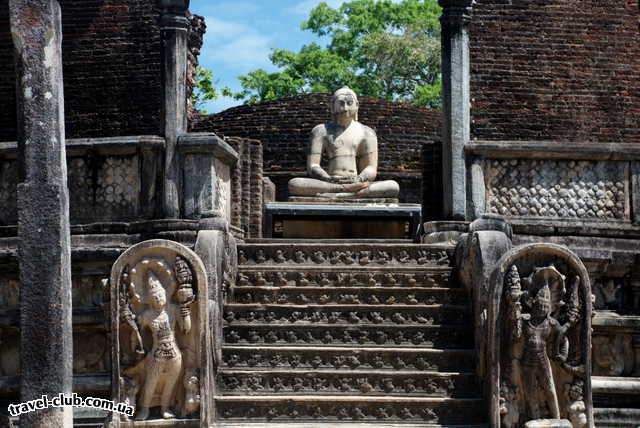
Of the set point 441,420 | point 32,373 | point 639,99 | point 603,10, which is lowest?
point 441,420

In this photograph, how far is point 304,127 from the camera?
739 inches

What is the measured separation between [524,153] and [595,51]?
7022 mm

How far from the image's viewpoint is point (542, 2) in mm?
16922

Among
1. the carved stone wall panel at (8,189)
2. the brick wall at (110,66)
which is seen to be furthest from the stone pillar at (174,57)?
the brick wall at (110,66)

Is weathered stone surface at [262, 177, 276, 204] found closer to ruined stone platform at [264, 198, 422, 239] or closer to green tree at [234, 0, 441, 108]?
ruined stone platform at [264, 198, 422, 239]

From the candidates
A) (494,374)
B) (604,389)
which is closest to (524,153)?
(604,389)

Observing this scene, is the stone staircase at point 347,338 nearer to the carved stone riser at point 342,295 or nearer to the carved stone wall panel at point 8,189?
the carved stone riser at point 342,295

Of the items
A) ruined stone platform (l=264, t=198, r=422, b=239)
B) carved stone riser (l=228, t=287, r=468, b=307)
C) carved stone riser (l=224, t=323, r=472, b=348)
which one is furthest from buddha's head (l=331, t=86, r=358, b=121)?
carved stone riser (l=224, t=323, r=472, b=348)

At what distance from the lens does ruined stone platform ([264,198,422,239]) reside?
1136 centimetres

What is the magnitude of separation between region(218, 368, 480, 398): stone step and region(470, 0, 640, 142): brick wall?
8358 millimetres

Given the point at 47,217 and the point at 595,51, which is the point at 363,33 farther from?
the point at 47,217

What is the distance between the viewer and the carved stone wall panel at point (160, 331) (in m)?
7.96

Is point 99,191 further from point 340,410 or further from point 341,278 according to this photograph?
point 340,410

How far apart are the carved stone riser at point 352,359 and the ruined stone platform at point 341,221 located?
282 cm
